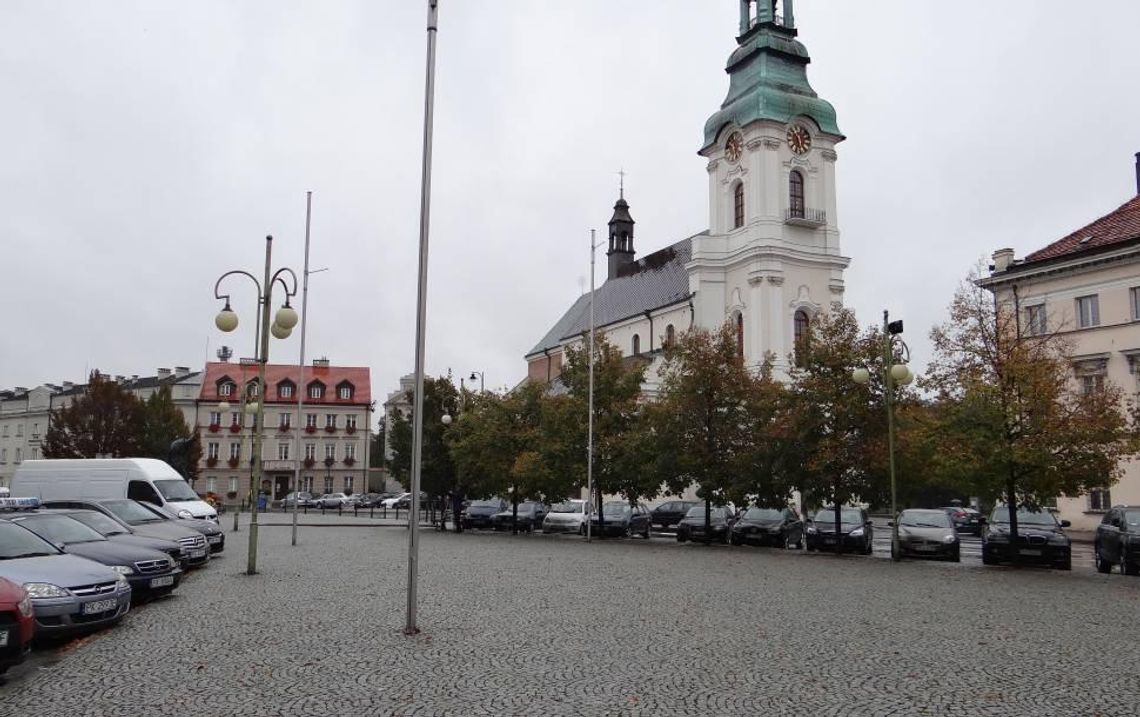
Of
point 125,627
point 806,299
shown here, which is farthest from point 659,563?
point 806,299

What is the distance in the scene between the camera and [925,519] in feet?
87.6

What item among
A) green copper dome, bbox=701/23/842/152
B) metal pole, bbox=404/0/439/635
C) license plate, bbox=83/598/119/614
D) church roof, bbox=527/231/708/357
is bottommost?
license plate, bbox=83/598/119/614

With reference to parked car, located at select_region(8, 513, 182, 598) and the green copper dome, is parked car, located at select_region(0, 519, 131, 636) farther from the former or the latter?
the green copper dome

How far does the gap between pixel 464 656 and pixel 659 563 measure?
12944 millimetres

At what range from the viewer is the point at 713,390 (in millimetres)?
31203

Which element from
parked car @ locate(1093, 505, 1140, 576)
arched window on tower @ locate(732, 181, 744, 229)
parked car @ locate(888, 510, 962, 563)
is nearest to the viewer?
parked car @ locate(1093, 505, 1140, 576)

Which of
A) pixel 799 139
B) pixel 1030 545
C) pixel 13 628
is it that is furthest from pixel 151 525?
pixel 799 139

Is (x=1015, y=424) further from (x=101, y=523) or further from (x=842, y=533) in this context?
(x=101, y=523)

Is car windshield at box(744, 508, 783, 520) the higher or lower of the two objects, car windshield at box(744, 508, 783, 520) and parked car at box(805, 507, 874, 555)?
the higher

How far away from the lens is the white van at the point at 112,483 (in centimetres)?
2609

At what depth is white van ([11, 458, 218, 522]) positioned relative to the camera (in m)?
26.1

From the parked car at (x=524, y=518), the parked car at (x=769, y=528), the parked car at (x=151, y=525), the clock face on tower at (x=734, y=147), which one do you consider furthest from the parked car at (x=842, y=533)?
the clock face on tower at (x=734, y=147)

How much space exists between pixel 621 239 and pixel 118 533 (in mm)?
68366

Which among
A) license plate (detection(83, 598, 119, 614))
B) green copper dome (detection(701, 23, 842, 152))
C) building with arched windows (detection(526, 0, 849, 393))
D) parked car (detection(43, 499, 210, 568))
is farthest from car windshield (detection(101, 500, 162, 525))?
green copper dome (detection(701, 23, 842, 152))
